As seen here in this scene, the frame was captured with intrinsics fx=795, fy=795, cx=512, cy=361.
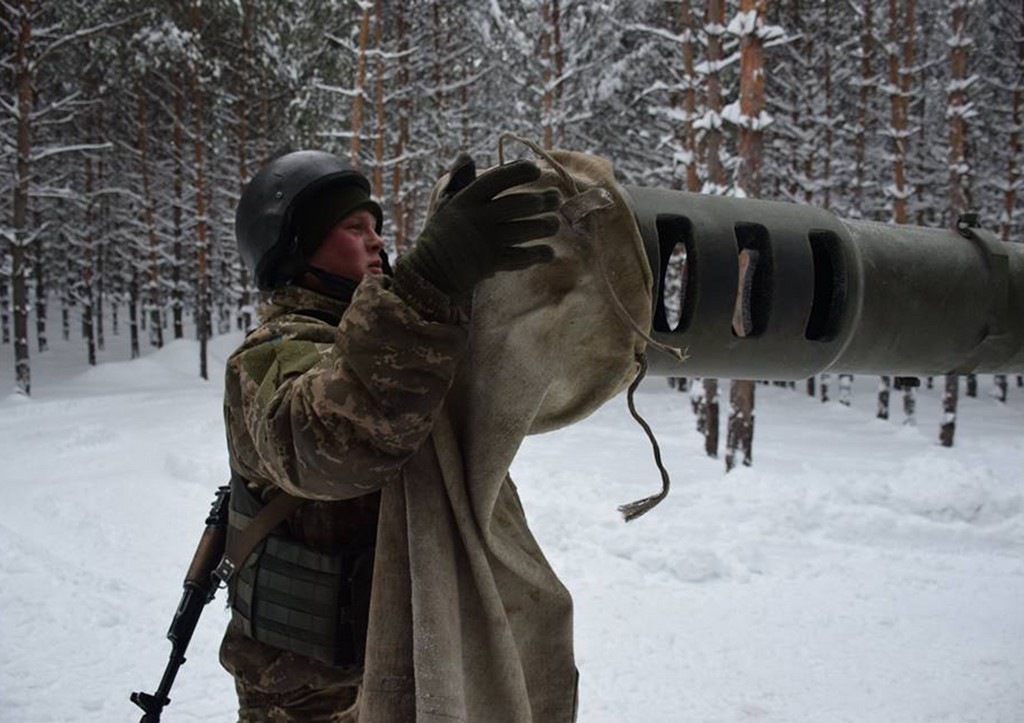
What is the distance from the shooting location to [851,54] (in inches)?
790

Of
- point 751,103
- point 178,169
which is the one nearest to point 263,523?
point 751,103

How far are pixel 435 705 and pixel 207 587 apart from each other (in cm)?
150

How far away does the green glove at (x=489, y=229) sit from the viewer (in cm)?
122

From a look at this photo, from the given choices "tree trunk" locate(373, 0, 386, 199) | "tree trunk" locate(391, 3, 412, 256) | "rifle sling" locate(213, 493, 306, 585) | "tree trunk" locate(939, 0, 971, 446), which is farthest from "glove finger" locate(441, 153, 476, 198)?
"tree trunk" locate(391, 3, 412, 256)

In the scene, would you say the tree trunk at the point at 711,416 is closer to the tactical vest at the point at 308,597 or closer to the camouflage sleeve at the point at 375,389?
the tactical vest at the point at 308,597

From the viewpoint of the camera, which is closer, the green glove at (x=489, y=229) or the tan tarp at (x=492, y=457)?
the green glove at (x=489, y=229)

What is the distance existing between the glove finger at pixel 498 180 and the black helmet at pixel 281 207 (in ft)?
2.75

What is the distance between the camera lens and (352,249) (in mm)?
1957

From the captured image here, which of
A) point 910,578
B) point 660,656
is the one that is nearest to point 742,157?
point 910,578

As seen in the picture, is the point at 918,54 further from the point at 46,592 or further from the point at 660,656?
the point at 46,592

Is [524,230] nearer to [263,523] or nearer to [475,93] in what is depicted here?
[263,523]

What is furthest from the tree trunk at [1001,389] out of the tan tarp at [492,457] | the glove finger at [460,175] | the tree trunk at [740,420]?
the glove finger at [460,175]

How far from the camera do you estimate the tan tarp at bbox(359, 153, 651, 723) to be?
4.34ft

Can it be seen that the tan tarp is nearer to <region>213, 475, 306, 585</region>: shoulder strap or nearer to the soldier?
the soldier
